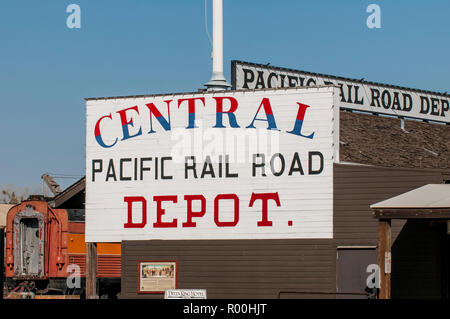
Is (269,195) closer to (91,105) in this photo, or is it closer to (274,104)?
(274,104)

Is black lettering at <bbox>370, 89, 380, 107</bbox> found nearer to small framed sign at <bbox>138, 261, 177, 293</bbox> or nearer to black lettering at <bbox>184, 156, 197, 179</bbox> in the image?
black lettering at <bbox>184, 156, 197, 179</bbox>

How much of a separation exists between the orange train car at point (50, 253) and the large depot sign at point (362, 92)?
8428 mm

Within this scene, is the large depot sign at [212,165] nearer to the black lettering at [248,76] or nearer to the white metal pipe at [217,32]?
the white metal pipe at [217,32]

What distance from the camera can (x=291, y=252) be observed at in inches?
1158

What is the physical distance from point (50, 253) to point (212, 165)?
789 centimetres

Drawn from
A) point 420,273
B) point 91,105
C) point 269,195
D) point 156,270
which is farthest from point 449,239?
point 91,105

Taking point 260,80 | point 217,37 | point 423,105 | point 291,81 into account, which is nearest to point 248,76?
point 260,80

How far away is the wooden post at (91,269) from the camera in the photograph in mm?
32344

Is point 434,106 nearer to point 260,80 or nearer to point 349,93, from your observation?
point 349,93

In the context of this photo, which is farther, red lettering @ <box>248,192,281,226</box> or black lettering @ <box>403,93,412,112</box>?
black lettering @ <box>403,93,412,112</box>

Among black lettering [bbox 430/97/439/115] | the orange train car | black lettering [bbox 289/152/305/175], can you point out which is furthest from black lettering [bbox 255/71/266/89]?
black lettering [bbox 430/97/439/115]

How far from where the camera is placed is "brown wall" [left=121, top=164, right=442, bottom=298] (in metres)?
28.4

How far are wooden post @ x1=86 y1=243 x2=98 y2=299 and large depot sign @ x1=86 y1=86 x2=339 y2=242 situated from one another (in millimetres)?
532

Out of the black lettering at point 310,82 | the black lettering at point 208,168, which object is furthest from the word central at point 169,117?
the black lettering at point 310,82
